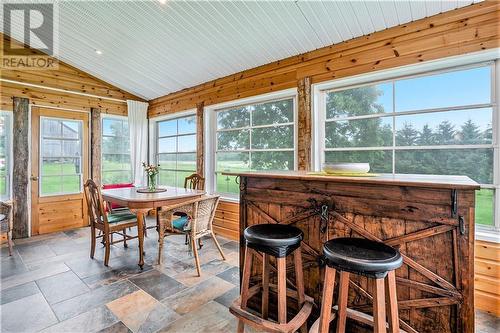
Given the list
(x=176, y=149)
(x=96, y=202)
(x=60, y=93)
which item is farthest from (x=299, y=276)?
(x=60, y=93)

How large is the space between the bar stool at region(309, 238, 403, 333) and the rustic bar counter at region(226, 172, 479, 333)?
176 millimetres

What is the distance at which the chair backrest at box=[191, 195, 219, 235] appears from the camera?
279 cm

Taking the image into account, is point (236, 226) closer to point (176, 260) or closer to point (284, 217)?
point (176, 260)

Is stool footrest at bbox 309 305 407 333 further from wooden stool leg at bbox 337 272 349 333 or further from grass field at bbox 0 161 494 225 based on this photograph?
grass field at bbox 0 161 494 225

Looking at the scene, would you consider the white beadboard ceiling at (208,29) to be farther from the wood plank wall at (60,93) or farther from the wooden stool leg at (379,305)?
the wooden stool leg at (379,305)

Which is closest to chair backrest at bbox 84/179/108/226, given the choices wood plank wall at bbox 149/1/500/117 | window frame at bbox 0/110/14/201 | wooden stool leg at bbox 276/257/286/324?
window frame at bbox 0/110/14/201

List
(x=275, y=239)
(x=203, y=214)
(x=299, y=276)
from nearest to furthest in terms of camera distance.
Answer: (x=275, y=239)
(x=299, y=276)
(x=203, y=214)

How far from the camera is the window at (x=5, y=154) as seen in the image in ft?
12.9

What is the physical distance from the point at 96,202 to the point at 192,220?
128 centimetres

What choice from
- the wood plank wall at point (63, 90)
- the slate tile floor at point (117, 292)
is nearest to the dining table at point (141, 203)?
the slate tile floor at point (117, 292)

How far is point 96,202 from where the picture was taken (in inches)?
121

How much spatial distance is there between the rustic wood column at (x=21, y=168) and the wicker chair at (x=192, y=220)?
112 inches

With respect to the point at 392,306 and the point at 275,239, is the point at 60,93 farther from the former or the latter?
the point at 392,306

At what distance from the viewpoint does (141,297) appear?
2281mm
